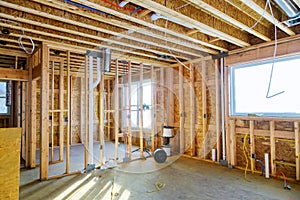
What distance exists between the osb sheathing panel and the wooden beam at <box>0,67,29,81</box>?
326cm

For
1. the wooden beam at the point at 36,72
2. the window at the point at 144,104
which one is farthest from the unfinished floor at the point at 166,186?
the window at the point at 144,104

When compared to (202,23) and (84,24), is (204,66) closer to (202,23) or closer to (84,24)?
(202,23)

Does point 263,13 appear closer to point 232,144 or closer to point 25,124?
point 232,144

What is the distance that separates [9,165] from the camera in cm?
101

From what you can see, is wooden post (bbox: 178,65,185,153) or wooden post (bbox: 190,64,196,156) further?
wooden post (bbox: 178,65,185,153)

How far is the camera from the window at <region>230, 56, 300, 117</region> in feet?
10.3

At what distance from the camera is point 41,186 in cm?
297

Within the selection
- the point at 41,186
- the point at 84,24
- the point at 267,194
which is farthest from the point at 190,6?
the point at 41,186

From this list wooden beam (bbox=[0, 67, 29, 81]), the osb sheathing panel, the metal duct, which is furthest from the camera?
wooden beam (bbox=[0, 67, 29, 81])

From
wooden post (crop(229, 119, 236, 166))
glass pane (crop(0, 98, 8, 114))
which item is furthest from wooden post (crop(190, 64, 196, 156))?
glass pane (crop(0, 98, 8, 114))

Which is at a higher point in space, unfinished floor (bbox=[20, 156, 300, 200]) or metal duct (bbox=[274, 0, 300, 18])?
metal duct (bbox=[274, 0, 300, 18])

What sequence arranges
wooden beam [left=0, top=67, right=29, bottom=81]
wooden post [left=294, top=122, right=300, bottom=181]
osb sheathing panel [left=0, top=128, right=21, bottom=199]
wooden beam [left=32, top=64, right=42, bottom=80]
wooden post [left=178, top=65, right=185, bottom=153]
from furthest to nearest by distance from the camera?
wooden post [left=178, top=65, right=185, bottom=153], wooden beam [left=0, top=67, right=29, bottom=81], wooden beam [left=32, top=64, right=42, bottom=80], wooden post [left=294, top=122, right=300, bottom=181], osb sheathing panel [left=0, top=128, right=21, bottom=199]

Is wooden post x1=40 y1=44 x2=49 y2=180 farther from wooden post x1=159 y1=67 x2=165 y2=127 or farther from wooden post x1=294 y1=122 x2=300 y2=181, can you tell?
wooden post x1=294 y1=122 x2=300 y2=181

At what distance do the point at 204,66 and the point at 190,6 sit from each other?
2.11 meters
